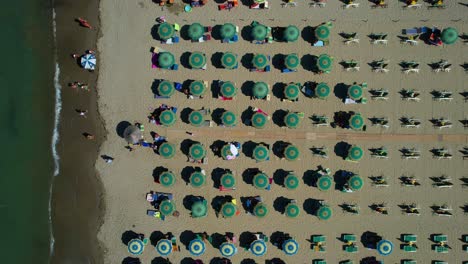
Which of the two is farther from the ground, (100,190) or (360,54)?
(360,54)

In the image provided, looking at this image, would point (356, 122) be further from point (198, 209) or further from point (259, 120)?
point (198, 209)

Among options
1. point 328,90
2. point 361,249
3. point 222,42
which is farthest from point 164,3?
point 361,249

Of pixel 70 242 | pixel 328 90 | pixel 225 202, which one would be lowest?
pixel 70 242

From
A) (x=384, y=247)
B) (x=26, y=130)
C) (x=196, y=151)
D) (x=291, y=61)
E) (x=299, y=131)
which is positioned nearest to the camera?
(x=384, y=247)

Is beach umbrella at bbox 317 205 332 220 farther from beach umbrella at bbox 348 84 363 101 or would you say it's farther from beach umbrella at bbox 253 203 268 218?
beach umbrella at bbox 348 84 363 101

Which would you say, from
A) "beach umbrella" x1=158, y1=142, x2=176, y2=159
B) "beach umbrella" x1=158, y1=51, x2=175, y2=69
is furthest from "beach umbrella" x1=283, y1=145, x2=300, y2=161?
"beach umbrella" x1=158, y1=51, x2=175, y2=69

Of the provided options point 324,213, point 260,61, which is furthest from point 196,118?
point 324,213

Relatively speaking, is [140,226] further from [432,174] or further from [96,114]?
[432,174]
